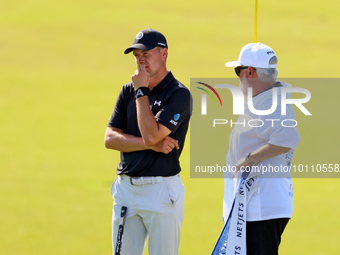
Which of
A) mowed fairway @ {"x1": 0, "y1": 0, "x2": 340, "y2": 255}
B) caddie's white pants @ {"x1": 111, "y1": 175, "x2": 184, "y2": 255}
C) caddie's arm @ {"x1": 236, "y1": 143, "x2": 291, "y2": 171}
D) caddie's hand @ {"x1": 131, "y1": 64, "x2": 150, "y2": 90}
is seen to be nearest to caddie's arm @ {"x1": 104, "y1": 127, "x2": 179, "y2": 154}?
caddie's white pants @ {"x1": 111, "y1": 175, "x2": 184, "y2": 255}

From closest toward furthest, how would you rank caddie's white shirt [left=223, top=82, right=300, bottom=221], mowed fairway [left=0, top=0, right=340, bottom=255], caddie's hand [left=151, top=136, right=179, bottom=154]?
caddie's white shirt [left=223, top=82, right=300, bottom=221], caddie's hand [left=151, top=136, right=179, bottom=154], mowed fairway [left=0, top=0, right=340, bottom=255]

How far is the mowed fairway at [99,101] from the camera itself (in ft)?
16.7

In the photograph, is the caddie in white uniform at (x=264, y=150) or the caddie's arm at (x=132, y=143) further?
the caddie's arm at (x=132, y=143)

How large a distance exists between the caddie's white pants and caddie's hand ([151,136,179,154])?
0.61 ft

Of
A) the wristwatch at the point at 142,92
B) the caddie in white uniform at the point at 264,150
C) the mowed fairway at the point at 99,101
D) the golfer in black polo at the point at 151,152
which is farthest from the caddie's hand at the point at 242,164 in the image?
the mowed fairway at the point at 99,101

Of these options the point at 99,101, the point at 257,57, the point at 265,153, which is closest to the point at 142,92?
the point at 257,57

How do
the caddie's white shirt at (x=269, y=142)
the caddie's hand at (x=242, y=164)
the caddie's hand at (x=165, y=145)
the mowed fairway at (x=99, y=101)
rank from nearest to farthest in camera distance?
the caddie's white shirt at (x=269, y=142), the caddie's hand at (x=242, y=164), the caddie's hand at (x=165, y=145), the mowed fairway at (x=99, y=101)

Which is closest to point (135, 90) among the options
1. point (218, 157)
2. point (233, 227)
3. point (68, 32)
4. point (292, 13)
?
point (233, 227)

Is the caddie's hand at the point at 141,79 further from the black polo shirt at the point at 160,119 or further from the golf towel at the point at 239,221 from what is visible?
the golf towel at the point at 239,221

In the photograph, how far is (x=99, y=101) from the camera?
9.80 metres

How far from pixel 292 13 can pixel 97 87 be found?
7.80 m

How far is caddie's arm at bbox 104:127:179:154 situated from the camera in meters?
3.04

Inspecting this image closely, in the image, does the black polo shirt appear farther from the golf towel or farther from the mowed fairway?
the mowed fairway

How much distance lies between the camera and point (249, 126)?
2912 millimetres
